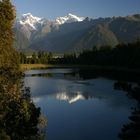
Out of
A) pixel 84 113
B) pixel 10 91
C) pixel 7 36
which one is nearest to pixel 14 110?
pixel 10 91

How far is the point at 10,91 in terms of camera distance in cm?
4416

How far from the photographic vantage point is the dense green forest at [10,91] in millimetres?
44750

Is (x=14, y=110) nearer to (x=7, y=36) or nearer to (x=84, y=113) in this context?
(x=7, y=36)

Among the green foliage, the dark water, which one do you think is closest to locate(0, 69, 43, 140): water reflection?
the green foliage

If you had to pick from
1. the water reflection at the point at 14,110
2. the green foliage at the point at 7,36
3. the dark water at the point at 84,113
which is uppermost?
the green foliage at the point at 7,36

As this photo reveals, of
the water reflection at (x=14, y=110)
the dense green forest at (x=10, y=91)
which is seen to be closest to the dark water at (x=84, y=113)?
the water reflection at (x=14, y=110)

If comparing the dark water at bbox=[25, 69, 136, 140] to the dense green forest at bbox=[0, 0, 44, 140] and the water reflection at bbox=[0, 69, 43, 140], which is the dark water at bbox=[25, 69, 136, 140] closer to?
the water reflection at bbox=[0, 69, 43, 140]

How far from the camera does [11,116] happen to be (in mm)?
46844

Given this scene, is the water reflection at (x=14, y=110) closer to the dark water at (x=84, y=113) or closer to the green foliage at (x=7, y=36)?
the green foliage at (x=7, y=36)


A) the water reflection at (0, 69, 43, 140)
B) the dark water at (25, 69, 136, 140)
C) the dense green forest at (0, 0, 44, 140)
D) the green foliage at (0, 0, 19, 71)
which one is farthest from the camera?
the dark water at (25, 69, 136, 140)

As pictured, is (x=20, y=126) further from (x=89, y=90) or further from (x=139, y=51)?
(x=139, y=51)

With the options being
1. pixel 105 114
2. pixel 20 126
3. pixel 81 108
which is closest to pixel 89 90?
pixel 81 108

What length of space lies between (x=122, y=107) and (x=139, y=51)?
114 m

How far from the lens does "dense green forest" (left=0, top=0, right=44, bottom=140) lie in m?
44.8
